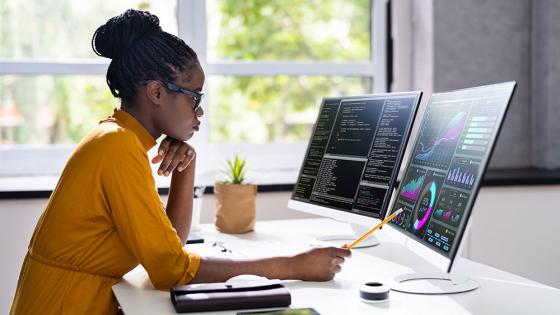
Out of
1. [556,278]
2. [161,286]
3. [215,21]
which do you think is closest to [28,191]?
[215,21]

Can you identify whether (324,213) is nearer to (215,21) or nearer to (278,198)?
(278,198)

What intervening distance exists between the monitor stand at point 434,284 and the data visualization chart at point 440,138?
0.24 meters

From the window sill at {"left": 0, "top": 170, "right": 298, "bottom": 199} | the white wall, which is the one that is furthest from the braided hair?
the white wall

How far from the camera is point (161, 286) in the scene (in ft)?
4.75

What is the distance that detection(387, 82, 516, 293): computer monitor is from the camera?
1.29 metres

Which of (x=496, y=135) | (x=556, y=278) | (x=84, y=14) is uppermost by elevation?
(x=84, y=14)

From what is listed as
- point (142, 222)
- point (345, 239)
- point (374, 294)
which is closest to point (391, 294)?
point (374, 294)

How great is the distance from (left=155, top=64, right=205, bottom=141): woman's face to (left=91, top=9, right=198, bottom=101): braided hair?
21mm

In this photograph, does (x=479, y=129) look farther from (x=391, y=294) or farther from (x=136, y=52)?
(x=136, y=52)

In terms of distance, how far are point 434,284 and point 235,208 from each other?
0.85m

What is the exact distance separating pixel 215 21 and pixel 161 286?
1888 mm

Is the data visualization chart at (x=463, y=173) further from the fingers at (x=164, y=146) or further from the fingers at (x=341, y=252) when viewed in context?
the fingers at (x=164, y=146)

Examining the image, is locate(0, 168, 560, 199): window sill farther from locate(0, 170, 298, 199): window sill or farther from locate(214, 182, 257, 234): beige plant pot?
locate(214, 182, 257, 234): beige plant pot

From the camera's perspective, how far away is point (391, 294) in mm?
1421
